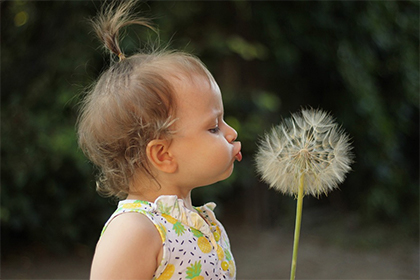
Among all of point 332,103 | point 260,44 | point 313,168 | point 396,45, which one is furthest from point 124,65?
point 396,45

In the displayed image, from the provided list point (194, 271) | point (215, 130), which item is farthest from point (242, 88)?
point (194, 271)

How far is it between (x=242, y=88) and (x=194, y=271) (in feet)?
9.38

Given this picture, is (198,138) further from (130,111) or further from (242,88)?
(242,88)

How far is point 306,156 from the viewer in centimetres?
114

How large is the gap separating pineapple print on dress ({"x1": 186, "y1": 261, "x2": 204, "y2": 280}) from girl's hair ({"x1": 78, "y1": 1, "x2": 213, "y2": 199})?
0.25m

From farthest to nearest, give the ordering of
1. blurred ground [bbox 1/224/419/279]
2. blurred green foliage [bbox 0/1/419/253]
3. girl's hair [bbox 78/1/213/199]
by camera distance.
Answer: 1. blurred ground [bbox 1/224/419/279]
2. blurred green foliage [bbox 0/1/419/253]
3. girl's hair [bbox 78/1/213/199]

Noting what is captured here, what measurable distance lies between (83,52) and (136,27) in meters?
0.37

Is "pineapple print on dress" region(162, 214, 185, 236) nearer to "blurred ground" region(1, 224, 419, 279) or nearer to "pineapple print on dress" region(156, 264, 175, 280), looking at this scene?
"pineapple print on dress" region(156, 264, 175, 280)

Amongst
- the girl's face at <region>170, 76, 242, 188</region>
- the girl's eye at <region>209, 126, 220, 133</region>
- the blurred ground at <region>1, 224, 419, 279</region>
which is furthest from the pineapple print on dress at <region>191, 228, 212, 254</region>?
the blurred ground at <region>1, 224, 419, 279</region>

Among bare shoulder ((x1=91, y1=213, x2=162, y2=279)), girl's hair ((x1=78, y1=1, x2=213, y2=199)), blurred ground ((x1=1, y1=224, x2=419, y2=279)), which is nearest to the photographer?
bare shoulder ((x1=91, y1=213, x2=162, y2=279))

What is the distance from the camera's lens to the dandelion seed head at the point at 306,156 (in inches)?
45.1

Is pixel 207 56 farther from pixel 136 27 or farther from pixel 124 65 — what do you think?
pixel 124 65

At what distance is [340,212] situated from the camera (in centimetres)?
461

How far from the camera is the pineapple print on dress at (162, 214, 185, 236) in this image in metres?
1.15
